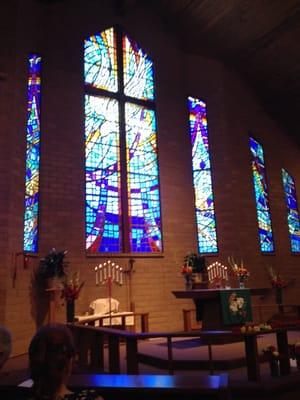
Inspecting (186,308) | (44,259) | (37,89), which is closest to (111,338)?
(44,259)

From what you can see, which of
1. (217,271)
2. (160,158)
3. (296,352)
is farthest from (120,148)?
(296,352)

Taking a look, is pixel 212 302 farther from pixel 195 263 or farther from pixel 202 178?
pixel 202 178

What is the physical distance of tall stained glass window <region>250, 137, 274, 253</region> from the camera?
10289mm

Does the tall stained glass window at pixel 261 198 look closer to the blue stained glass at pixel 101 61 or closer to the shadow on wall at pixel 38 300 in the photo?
the blue stained glass at pixel 101 61

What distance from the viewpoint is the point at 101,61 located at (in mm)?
9250

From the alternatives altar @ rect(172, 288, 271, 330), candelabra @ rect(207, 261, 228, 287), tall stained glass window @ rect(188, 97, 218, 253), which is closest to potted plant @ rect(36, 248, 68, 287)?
altar @ rect(172, 288, 271, 330)

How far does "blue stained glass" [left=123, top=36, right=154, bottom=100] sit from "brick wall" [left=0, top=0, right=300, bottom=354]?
215 mm

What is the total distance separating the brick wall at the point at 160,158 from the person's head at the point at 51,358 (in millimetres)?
5481

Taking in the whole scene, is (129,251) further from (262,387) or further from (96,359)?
(262,387)

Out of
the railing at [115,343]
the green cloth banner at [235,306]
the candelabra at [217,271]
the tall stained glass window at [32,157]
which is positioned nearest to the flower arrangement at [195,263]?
the green cloth banner at [235,306]

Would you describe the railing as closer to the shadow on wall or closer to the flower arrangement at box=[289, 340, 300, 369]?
the flower arrangement at box=[289, 340, 300, 369]

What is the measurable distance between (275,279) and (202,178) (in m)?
2.90

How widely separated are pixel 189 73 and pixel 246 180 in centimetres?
314

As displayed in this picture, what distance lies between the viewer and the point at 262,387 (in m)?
3.89
